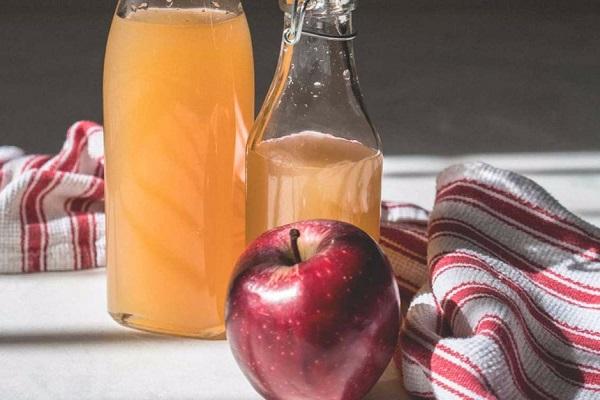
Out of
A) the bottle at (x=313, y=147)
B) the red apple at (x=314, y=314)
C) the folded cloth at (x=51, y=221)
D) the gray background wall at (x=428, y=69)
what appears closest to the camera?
the red apple at (x=314, y=314)

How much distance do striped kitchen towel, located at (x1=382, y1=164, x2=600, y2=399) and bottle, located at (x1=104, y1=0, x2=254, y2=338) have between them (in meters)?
0.14

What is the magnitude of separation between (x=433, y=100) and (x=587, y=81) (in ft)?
0.76

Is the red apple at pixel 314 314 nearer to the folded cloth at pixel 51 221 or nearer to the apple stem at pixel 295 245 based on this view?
the apple stem at pixel 295 245

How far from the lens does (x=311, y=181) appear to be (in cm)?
76

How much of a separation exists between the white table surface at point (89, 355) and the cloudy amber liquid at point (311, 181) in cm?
10

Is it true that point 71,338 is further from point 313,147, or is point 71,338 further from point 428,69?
point 428,69

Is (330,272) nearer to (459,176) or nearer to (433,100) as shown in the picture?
(459,176)

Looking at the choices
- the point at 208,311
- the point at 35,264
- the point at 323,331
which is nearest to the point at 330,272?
the point at 323,331

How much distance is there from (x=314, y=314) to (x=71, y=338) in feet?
0.71

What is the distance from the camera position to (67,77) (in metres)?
1.46

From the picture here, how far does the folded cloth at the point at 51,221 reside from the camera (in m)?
0.89

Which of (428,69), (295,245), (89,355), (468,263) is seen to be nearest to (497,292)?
(468,263)

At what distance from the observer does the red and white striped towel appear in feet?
2.28

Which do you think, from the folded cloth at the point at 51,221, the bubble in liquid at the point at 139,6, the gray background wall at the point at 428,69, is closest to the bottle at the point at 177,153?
the bubble in liquid at the point at 139,6
